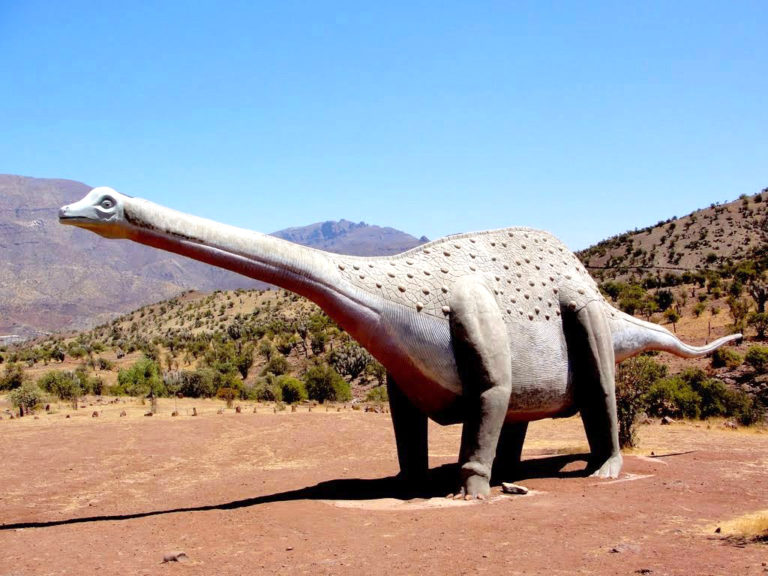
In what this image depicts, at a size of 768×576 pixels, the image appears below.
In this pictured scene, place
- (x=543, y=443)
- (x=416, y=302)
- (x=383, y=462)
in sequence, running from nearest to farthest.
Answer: (x=416, y=302) → (x=383, y=462) → (x=543, y=443)

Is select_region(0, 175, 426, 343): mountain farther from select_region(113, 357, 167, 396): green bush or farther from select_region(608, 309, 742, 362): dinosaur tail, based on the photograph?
select_region(608, 309, 742, 362): dinosaur tail

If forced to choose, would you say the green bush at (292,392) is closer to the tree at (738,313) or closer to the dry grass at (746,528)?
the tree at (738,313)

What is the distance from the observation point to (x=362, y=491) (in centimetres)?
1011

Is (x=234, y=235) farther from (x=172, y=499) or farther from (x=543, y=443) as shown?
(x=543, y=443)

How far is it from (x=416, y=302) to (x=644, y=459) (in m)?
5.45

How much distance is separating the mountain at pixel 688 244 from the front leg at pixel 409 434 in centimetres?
4139

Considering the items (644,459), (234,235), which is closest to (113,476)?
(234,235)

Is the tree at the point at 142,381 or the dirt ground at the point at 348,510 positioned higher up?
the tree at the point at 142,381

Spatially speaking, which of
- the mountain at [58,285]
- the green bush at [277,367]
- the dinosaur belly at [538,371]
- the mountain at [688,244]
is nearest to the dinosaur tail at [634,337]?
the dinosaur belly at [538,371]

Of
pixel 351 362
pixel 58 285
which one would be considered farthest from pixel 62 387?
pixel 58 285

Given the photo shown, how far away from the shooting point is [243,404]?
2583 cm

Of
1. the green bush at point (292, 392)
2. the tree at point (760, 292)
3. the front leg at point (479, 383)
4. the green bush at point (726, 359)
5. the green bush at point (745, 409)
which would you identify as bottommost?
the green bush at point (745, 409)

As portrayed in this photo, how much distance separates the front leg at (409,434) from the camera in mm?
9828

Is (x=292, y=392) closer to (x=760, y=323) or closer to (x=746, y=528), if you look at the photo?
(x=760, y=323)
